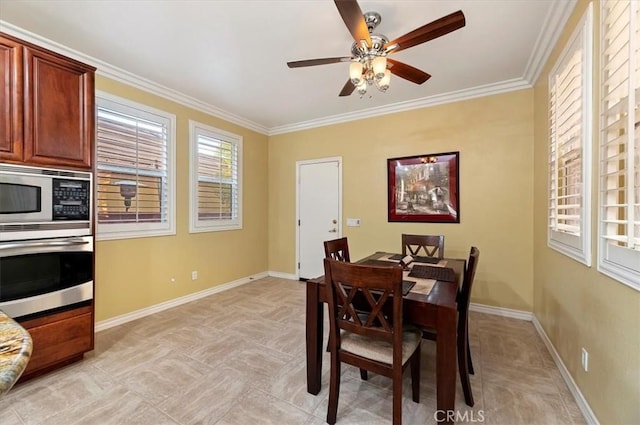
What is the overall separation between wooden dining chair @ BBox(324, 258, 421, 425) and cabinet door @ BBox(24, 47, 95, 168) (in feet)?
7.23

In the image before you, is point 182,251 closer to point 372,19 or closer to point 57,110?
point 57,110

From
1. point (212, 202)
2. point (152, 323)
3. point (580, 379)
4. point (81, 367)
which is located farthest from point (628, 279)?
point (212, 202)

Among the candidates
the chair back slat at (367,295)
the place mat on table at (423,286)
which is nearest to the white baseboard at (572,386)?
the place mat on table at (423,286)

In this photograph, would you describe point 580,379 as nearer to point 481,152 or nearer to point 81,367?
point 481,152

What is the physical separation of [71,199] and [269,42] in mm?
2063

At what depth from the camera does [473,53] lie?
2693 mm

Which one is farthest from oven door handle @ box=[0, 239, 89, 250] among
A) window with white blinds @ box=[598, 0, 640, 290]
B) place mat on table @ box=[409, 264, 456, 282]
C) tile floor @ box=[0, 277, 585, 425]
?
window with white blinds @ box=[598, 0, 640, 290]

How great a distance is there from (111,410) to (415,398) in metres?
1.92

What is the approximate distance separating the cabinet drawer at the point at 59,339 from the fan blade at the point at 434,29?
3.15m

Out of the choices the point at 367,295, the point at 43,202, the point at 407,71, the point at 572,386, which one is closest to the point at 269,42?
the point at 407,71

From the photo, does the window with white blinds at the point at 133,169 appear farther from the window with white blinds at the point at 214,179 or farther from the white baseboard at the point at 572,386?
the white baseboard at the point at 572,386

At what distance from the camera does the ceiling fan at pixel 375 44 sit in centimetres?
169

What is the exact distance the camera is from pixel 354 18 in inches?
67.6

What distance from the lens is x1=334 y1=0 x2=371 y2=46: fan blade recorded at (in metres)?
1.58
